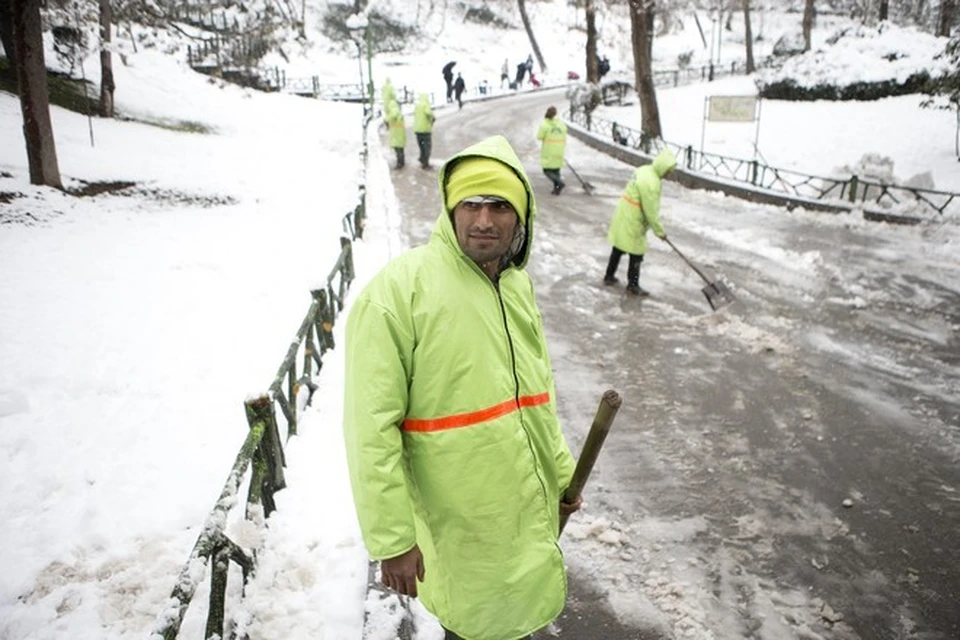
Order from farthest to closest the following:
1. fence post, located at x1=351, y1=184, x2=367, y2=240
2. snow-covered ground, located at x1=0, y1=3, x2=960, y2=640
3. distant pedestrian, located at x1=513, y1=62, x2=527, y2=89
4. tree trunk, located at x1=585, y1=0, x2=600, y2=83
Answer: distant pedestrian, located at x1=513, y1=62, x2=527, y2=89 → tree trunk, located at x1=585, y1=0, x2=600, y2=83 → fence post, located at x1=351, y1=184, x2=367, y2=240 → snow-covered ground, located at x1=0, y1=3, x2=960, y2=640

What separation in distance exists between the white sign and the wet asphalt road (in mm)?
5088

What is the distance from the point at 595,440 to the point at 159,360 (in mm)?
4971

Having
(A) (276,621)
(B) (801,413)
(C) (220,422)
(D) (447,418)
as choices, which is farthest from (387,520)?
(B) (801,413)

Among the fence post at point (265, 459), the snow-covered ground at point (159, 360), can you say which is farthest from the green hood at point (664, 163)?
the fence post at point (265, 459)

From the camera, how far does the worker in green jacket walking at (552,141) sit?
12320mm

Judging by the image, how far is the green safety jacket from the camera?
1232cm

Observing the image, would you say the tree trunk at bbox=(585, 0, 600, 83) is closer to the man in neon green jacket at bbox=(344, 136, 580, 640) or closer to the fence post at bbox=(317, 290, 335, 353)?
the fence post at bbox=(317, 290, 335, 353)

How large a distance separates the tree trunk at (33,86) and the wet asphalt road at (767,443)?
26.9 feet

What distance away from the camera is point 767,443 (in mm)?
4691

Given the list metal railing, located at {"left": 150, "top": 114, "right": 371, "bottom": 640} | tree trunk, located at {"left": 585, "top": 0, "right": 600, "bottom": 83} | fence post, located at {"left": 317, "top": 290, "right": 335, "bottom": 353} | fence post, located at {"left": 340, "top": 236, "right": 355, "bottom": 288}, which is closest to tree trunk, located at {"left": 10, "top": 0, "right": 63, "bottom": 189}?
fence post, located at {"left": 340, "top": 236, "right": 355, "bottom": 288}

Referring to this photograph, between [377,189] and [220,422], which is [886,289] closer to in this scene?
[220,422]

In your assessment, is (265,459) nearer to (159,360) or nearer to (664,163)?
(159,360)

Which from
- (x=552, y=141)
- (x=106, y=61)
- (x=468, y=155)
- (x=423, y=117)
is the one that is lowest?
(x=468, y=155)

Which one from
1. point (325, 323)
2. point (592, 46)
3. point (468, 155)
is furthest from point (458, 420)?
point (592, 46)
